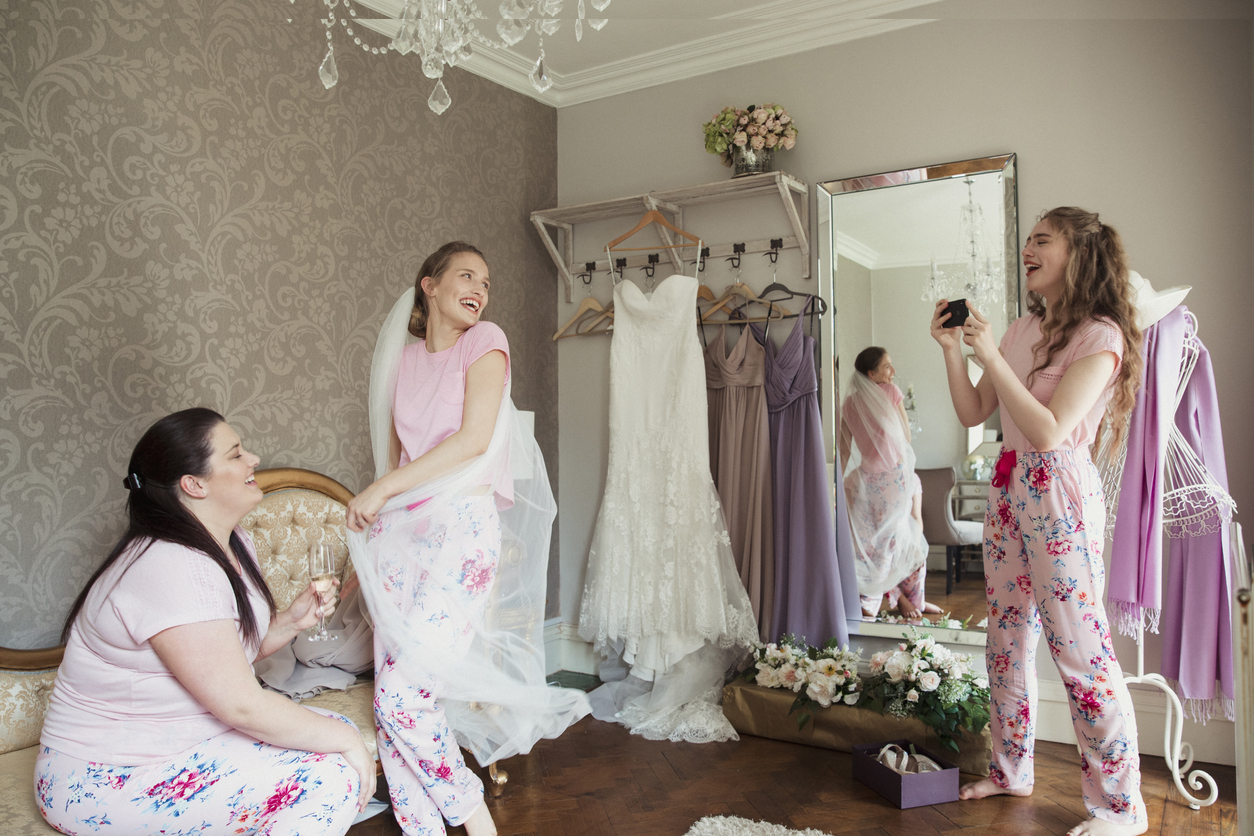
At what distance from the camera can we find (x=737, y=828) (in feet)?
7.99

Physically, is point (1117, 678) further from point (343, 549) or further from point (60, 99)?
point (60, 99)

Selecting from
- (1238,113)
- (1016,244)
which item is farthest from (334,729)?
(1238,113)

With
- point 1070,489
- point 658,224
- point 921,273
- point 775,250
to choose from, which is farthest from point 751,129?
point 1070,489

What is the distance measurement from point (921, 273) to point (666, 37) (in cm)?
156

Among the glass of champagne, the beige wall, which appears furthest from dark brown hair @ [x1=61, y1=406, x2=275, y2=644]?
the beige wall

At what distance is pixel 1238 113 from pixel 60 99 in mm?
3664

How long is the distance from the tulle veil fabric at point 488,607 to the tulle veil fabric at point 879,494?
1.41 metres

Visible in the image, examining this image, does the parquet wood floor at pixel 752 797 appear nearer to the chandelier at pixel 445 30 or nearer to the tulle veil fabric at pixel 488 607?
the tulle veil fabric at pixel 488 607

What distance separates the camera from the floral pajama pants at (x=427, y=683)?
2.20 metres

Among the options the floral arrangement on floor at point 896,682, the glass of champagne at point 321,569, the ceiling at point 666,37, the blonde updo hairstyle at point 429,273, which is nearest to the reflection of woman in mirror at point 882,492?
the floral arrangement on floor at point 896,682

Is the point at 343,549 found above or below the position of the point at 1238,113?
below

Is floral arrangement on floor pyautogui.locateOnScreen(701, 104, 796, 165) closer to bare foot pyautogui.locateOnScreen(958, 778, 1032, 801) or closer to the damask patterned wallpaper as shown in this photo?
the damask patterned wallpaper

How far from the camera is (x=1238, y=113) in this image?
112 inches

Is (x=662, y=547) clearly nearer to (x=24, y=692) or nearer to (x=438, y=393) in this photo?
(x=438, y=393)
